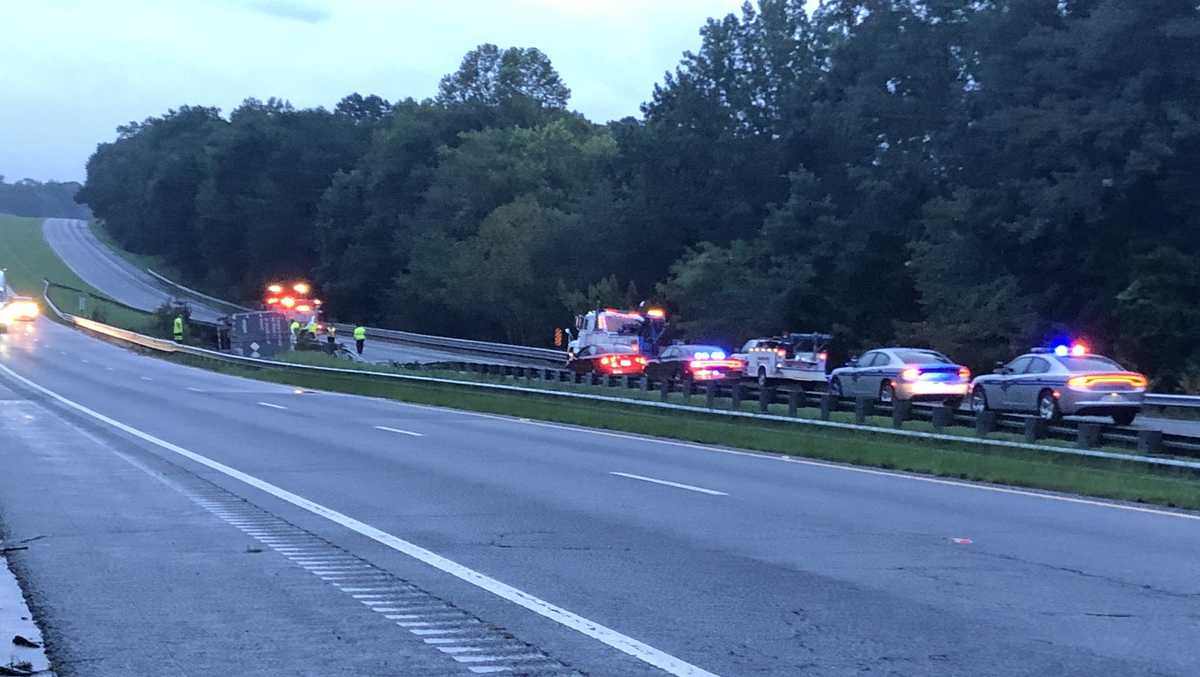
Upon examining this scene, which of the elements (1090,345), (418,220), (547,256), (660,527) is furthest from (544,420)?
(418,220)

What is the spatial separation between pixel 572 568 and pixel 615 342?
130ft

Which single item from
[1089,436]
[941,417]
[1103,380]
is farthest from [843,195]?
[1089,436]

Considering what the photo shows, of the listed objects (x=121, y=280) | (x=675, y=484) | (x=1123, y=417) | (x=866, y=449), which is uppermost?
(x=121, y=280)

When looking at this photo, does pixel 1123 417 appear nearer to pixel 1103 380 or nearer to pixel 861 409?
pixel 1103 380

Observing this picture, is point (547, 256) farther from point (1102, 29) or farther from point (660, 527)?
point (660, 527)

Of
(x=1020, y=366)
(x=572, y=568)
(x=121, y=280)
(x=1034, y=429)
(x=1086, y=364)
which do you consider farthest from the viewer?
(x=121, y=280)

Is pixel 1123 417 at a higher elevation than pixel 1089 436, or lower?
higher

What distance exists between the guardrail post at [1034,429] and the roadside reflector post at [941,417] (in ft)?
8.15

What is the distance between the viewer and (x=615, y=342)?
5169 centimetres

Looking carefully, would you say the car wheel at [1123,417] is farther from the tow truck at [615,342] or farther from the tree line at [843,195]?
the tow truck at [615,342]

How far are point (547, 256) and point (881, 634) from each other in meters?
74.6

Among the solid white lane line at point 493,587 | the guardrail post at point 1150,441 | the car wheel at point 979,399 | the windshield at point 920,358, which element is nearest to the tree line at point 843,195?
the windshield at point 920,358

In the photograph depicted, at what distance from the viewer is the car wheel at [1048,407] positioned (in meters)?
28.2

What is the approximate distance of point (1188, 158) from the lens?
4553 cm
